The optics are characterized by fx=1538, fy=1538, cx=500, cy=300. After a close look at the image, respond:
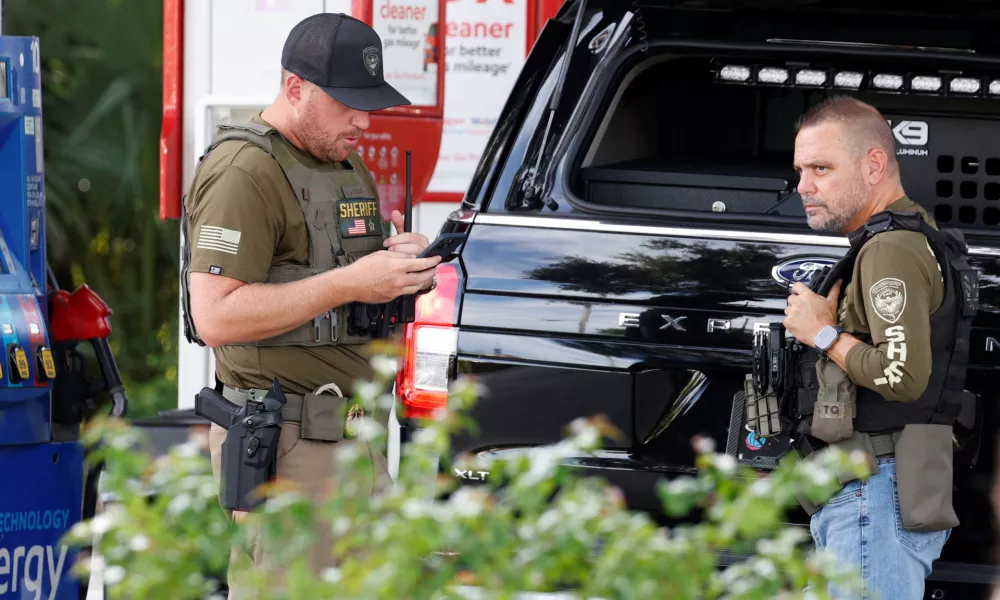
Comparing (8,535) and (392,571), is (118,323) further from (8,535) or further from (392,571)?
(392,571)

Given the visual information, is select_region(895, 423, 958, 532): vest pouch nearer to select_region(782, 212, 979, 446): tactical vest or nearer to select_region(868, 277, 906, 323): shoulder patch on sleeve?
select_region(782, 212, 979, 446): tactical vest

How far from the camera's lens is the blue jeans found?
324 centimetres

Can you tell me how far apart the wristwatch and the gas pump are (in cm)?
238

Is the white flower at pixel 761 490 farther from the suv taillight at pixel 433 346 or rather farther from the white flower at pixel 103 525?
the suv taillight at pixel 433 346

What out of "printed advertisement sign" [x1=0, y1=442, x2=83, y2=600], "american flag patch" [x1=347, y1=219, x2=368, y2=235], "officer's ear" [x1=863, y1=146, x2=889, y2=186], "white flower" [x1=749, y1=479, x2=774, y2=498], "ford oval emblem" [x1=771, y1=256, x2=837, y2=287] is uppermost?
"officer's ear" [x1=863, y1=146, x2=889, y2=186]

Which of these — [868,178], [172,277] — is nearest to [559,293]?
[868,178]

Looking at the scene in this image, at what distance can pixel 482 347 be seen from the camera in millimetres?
3742

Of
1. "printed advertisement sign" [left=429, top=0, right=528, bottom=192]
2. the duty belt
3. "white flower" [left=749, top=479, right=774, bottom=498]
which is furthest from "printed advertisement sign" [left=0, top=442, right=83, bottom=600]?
"printed advertisement sign" [left=429, top=0, right=528, bottom=192]

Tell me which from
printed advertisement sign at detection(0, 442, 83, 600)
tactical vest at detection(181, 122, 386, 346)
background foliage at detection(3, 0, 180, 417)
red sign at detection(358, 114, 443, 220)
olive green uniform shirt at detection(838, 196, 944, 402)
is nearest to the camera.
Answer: olive green uniform shirt at detection(838, 196, 944, 402)

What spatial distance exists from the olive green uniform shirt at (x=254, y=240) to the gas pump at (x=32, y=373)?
1.10m

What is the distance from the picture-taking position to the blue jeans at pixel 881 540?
10.6 feet

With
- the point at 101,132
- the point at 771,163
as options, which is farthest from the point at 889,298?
the point at 101,132

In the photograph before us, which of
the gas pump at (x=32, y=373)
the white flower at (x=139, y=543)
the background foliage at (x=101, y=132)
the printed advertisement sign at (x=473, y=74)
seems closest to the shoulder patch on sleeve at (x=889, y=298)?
the white flower at (x=139, y=543)

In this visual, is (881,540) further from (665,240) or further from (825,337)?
(665,240)
